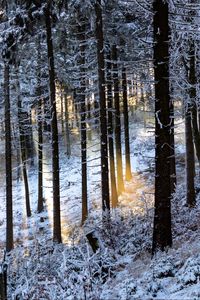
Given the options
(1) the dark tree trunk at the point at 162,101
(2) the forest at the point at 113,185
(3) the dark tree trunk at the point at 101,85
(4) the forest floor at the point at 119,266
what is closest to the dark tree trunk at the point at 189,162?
(2) the forest at the point at 113,185

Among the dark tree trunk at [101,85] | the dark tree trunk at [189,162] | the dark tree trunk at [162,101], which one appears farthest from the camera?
the dark tree trunk at [101,85]

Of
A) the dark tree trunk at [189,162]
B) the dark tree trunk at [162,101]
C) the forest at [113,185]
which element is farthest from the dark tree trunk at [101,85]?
the dark tree trunk at [162,101]

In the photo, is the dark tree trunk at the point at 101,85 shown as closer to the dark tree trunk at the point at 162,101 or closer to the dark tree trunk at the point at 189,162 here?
the dark tree trunk at the point at 189,162

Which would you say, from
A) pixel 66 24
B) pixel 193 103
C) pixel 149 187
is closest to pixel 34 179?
pixel 149 187

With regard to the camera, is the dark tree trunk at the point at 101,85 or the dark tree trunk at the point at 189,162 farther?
the dark tree trunk at the point at 101,85

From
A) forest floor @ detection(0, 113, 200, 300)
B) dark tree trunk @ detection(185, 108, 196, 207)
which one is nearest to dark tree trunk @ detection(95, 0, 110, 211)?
forest floor @ detection(0, 113, 200, 300)

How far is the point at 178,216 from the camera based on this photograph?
1297 cm

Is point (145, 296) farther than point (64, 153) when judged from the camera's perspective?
No

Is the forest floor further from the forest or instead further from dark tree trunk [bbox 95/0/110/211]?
dark tree trunk [bbox 95/0/110/211]

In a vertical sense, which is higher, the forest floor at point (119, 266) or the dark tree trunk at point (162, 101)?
the dark tree trunk at point (162, 101)

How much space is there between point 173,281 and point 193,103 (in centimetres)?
859

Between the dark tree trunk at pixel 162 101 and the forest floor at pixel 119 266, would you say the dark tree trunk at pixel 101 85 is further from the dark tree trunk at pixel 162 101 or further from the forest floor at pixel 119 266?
the dark tree trunk at pixel 162 101

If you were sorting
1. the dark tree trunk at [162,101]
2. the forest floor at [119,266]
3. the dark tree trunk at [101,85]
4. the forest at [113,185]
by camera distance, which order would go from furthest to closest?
the dark tree trunk at [101,85] → the dark tree trunk at [162,101] → the forest at [113,185] → the forest floor at [119,266]

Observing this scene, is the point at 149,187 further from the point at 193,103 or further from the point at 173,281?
the point at 173,281
